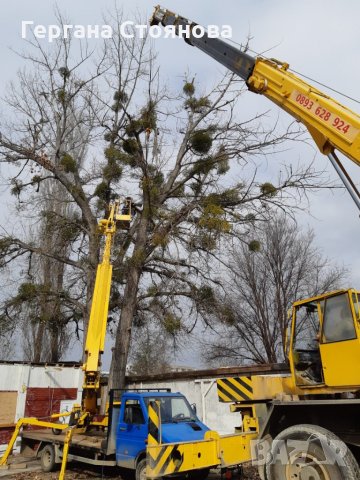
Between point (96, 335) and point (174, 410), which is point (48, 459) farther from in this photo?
point (174, 410)

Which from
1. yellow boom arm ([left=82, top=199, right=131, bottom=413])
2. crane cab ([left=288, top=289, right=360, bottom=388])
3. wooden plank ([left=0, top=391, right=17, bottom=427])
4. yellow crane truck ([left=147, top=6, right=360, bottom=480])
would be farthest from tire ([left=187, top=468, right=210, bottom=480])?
wooden plank ([left=0, top=391, right=17, bottom=427])

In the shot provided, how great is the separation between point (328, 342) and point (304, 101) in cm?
378

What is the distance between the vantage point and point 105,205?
1480 centimetres

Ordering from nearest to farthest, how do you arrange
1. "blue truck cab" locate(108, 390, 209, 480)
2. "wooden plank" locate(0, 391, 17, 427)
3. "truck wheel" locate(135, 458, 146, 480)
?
"truck wheel" locate(135, 458, 146, 480) < "blue truck cab" locate(108, 390, 209, 480) < "wooden plank" locate(0, 391, 17, 427)

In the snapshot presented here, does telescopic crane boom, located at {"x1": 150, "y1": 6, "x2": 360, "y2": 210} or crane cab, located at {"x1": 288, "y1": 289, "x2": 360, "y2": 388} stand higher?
telescopic crane boom, located at {"x1": 150, "y1": 6, "x2": 360, "y2": 210}

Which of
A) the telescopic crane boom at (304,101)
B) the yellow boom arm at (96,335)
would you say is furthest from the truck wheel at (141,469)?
the telescopic crane boom at (304,101)

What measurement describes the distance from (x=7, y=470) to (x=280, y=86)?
9.82m

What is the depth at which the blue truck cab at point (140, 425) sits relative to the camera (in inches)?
306

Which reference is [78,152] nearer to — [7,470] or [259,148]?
[259,148]

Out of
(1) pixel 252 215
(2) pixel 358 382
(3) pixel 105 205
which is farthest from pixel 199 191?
(2) pixel 358 382

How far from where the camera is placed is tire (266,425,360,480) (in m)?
4.75

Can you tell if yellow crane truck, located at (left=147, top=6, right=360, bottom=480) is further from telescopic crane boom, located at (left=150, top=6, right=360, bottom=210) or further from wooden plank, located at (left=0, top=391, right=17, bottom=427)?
wooden plank, located at (left=0, top=391, right=17, bottom=427)

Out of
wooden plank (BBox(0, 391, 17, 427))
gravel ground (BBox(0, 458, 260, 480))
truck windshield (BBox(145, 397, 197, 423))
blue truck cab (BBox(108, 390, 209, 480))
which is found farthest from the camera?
wooden plank (BBox(0, 391, 17, 427))

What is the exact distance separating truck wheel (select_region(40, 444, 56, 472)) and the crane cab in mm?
6654
